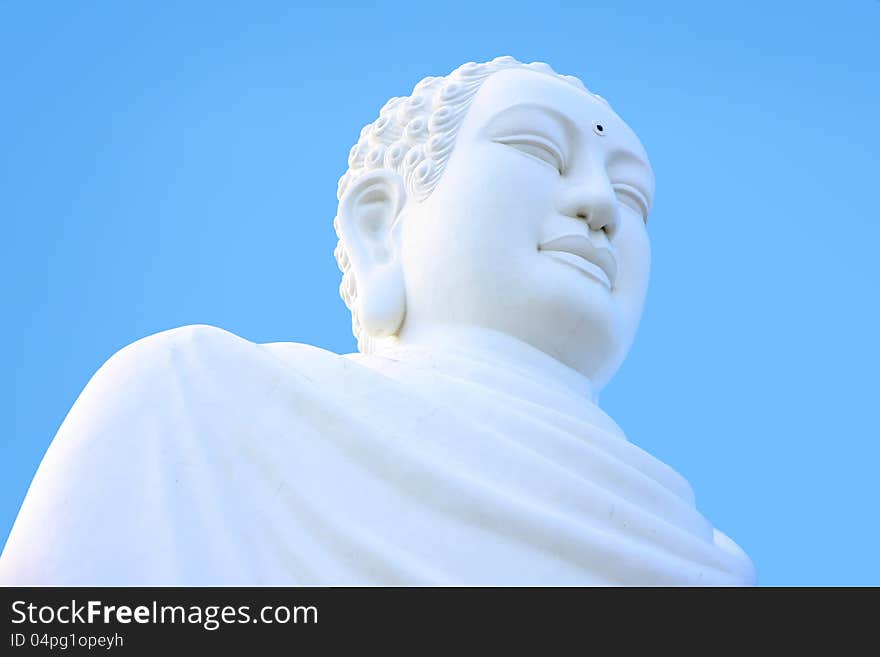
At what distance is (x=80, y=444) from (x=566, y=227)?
6.62ft

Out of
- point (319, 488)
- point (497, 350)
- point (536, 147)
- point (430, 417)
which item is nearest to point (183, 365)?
point (319, 488)

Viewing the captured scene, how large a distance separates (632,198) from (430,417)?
1745 mm

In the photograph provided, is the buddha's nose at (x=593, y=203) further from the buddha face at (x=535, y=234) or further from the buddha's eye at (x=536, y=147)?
the buddha's eye at (x=536, y=147)

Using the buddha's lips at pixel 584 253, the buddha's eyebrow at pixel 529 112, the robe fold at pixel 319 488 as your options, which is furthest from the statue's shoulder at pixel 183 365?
the buddha's eyebrow at pixel 529 112

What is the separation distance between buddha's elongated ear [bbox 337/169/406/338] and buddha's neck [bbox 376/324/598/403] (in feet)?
0.48

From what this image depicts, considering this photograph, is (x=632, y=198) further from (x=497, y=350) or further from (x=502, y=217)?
(x=497, y=350)

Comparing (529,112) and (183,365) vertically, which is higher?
(529,112)

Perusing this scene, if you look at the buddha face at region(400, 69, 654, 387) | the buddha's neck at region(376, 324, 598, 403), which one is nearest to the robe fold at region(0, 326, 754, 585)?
the buddha's neck at region(376, 324, 598, 403)

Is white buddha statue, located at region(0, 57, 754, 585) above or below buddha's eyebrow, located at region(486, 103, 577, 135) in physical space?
below

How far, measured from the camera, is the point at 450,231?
18.0ft

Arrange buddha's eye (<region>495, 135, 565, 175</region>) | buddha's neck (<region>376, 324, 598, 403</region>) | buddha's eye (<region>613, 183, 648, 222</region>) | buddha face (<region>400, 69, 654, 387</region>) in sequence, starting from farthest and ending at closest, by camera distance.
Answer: buddha's eye (<region>613, 183, 648, 222</region>), buddha's eye (<region>495, 135, 565, 175</region>), buddha face (<region>400, 69, 654, 387</region>), buddha's neck (<region>376, 324, 598, 403</region>)

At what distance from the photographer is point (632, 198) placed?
6039 mm

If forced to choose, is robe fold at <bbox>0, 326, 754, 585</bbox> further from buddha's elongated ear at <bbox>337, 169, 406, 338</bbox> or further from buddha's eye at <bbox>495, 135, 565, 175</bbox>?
buddha's eye at <bbox>495, 135, 565, 175</bbox>

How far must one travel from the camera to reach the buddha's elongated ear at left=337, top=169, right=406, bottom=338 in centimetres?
562
